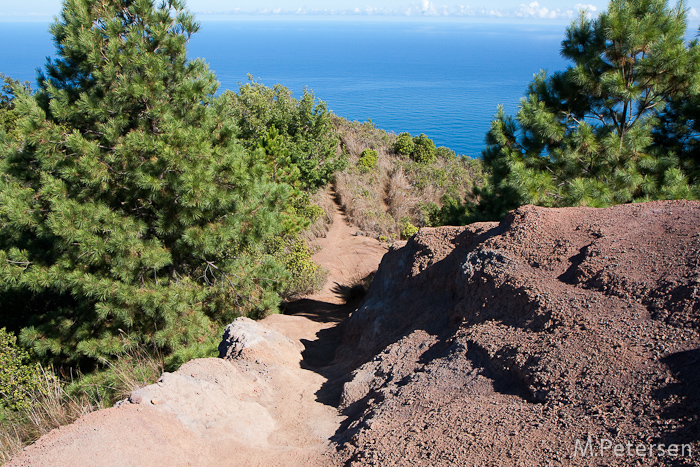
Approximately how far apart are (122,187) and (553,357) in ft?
20.6

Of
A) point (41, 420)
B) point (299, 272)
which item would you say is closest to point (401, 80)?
point (299, 272)

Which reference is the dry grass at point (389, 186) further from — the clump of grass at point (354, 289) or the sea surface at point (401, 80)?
the sea surface at point (401, 80)

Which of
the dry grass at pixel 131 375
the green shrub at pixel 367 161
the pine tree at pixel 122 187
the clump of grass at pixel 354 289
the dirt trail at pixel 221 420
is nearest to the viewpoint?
the dirt trail at pixel 221 420

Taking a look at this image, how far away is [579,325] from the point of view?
147 inches

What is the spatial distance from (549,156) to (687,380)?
612 cm

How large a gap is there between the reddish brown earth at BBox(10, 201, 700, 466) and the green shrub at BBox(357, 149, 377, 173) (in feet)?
47.5

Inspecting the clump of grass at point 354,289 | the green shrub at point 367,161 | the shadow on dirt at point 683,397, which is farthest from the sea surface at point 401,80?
the shadow on dirt at point 683,397

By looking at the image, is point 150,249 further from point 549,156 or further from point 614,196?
point 614,196

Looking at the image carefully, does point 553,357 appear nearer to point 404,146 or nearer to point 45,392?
point 45,392

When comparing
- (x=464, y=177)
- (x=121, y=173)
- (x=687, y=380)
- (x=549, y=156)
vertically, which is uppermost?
(x=464, y=177)

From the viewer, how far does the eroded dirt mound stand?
2908mm

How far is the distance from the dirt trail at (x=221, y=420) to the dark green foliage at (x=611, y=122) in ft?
16.3

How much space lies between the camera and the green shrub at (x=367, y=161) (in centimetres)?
1996

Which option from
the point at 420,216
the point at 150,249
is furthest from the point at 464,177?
the point at 150,249
